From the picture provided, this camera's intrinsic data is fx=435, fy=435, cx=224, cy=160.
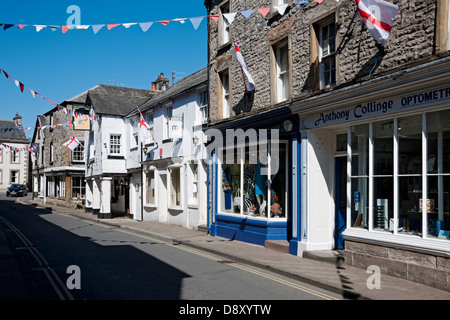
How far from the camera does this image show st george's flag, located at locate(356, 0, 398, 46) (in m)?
8.89

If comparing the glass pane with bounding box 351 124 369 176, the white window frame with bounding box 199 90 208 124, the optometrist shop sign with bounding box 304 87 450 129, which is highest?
the white window frame with bounding box 199 90 208 124

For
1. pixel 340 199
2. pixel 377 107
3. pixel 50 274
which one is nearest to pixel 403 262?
pixel 340 199

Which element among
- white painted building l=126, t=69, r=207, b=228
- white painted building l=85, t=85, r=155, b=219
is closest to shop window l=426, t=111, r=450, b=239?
white painted building l=126, t=69, r=207, b=228

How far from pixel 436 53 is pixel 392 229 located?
142 inches

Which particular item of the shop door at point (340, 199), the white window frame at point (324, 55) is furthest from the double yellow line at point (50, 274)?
the white window frame at point (324, 55)

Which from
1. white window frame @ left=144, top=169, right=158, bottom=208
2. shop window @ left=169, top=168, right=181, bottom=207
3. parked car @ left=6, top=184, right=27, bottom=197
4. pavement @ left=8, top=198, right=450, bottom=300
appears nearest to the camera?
pavement @ left=8, top=198, right=450, bottom=300

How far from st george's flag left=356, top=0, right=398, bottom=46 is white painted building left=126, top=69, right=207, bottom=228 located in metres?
9.34

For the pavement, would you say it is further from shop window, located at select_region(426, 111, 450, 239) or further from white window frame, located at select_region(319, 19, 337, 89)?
white window frame, located at select_region(319, 19, 337, 89)

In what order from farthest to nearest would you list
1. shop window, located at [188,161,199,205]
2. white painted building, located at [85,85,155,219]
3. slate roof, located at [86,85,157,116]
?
1. slate roof, located at [86,85,157,116]
2. white painted building, located at [85,85,155,219]
3. shop window, located at [188,161,199,205]

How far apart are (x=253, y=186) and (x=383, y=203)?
5.54m

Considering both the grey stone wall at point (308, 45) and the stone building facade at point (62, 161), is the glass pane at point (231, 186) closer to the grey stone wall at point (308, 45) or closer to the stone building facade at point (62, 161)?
the grey stone wall at point (308, 45)

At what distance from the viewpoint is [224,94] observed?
1623 centimetres

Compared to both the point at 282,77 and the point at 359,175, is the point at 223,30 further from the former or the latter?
the point at 359,175
